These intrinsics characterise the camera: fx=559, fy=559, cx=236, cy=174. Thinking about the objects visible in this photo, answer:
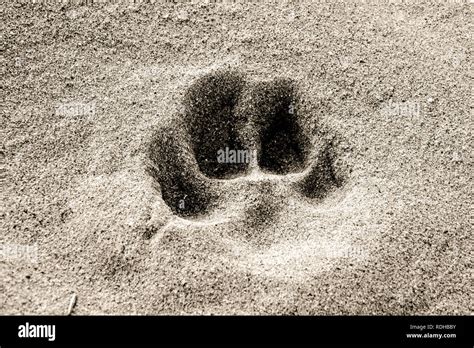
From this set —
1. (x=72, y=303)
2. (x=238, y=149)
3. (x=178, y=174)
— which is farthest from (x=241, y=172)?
(x=72, y=303)

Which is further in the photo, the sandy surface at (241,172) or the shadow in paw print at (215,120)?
the shadow in paw print at (215,120)

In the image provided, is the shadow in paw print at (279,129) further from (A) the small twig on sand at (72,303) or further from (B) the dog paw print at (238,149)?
(A) the small twig on sand at (72,303)

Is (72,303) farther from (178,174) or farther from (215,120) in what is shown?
(215,120)

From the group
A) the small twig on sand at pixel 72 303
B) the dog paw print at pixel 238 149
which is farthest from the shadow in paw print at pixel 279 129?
the small twig on sand at pixel 72 303

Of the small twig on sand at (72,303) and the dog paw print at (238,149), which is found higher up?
the dog paw print at (238,149)

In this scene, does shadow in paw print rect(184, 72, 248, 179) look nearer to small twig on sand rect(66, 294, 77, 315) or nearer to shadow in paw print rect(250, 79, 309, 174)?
shadow in paw print rect(250, 79, 309, 174)

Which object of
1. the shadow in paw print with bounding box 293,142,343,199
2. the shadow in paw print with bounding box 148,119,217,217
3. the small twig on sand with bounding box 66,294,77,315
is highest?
the shadow in paw print with bounding box 293,142,343,199

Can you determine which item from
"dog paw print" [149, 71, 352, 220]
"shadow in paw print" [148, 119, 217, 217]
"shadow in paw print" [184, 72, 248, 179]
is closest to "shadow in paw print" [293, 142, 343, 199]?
"dog paw print" [149, 71, 352, 220]

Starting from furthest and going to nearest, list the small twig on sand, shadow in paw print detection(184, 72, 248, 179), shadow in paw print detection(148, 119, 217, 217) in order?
shadow in paw print detection(184, 72, 248, 179), shadow in paw print detection(148, 119, 217, 217), the small twig on sand
